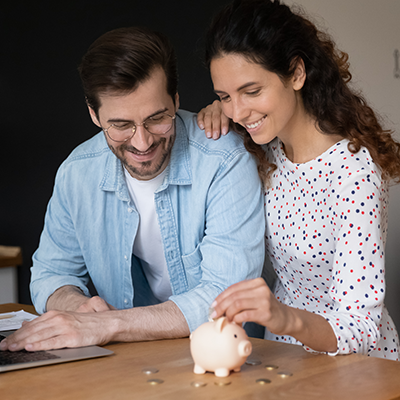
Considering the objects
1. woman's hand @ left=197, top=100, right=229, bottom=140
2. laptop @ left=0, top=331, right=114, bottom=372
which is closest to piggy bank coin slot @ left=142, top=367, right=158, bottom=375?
laptop @ left=0, top=331, right=114, bottom=372

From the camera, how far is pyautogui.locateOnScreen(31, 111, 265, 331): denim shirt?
1.31 meters

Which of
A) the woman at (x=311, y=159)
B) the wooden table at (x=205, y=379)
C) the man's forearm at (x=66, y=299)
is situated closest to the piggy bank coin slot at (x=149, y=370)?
the wooden table at (x=205, y=379)

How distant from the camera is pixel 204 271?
1291mm

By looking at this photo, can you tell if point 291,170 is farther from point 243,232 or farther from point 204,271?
point 204,271

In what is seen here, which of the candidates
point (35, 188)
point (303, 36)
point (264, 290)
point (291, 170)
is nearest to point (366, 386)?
point (264, 290)

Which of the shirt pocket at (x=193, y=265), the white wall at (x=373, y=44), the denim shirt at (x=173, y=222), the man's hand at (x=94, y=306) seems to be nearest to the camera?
the man's hand at (x=94, y=306)

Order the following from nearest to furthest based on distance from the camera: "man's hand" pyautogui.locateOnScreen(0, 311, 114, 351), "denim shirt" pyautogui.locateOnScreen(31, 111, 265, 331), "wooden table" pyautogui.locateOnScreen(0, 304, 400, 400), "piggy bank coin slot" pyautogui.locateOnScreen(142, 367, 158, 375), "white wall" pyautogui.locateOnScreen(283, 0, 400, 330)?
"wooden table" pyautogui.locateOnScreen(0, 304, 400, 400) → "piggy bank coin slot" pyautogui.locateOnScreen(142, 367, 158, 375) → "man's hand" pyautogui.locateOnScreen(0, 311, 114, 351) → "denim shirt" pyautogui.locateOnScreen(31, 111, 265, 331) → "white wall" pyautogui.locateOnScreen(283, 0, 400, 330)

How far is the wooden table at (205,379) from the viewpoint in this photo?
780mm

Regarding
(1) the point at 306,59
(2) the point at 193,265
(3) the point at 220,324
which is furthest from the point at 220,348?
(1) the point at 306,59

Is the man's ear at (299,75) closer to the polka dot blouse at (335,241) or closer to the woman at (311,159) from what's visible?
the woman at (311,159)

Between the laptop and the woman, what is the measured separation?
380 millimetres

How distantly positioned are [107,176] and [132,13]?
165cm

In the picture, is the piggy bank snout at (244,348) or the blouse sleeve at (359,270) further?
the blouse sleeve at (359,270)

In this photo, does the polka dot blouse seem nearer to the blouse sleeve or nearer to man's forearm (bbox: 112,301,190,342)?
the blouse sleeve
